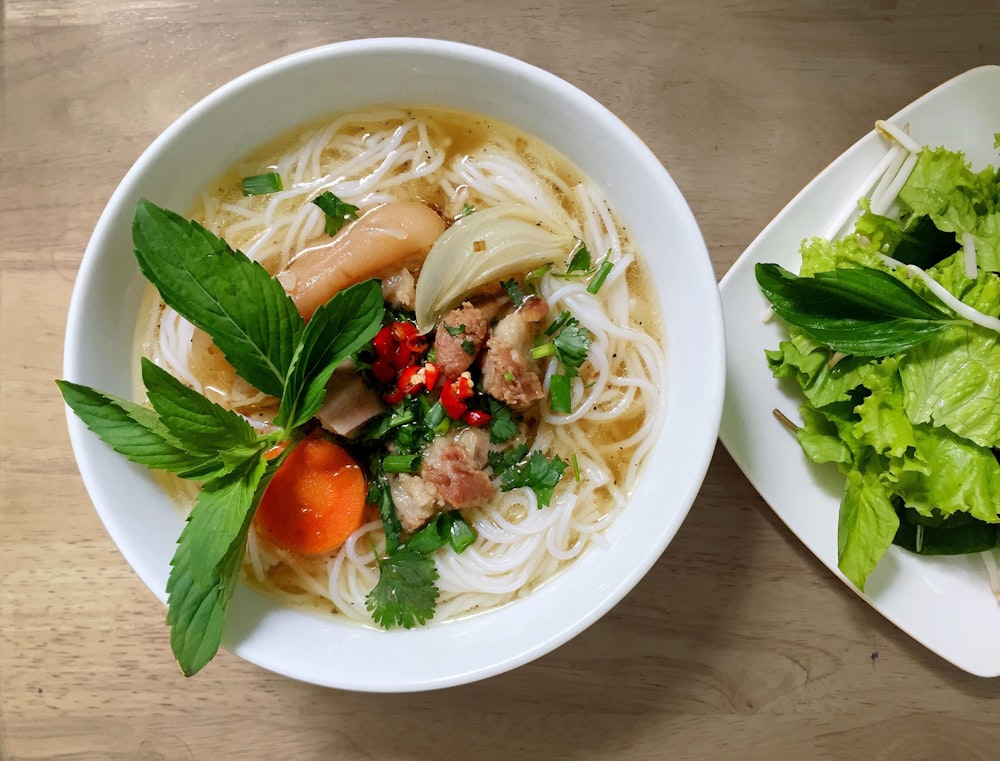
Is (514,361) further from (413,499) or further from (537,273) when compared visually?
(413,499)

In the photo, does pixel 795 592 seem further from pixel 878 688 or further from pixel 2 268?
pixel 2 268

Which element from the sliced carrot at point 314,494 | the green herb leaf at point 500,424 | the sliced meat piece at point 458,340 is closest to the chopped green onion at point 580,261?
the sliced meat piece at point 458,340

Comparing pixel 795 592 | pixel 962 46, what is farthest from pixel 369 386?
pixel 962 46

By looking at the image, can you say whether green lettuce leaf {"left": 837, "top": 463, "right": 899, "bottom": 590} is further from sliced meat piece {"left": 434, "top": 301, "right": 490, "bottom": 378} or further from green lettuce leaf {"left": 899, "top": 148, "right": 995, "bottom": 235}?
sliced meat piece {"left": 434, "top": 301, "right": 490, "bottom": 378}

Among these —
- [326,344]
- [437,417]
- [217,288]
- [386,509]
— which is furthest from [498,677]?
[217,288]

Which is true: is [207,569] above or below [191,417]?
below

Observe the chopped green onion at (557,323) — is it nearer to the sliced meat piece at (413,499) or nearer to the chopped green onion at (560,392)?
the chopped green onion at (560,392)
